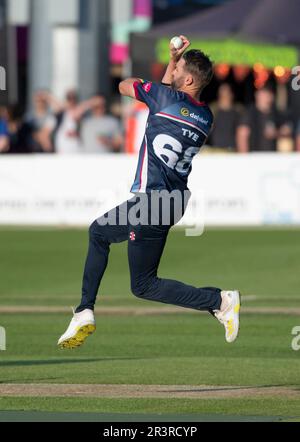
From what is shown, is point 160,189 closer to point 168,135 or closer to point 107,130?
point 168,135

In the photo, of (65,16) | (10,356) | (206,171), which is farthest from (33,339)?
(65,16)

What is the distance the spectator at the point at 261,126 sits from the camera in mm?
26281

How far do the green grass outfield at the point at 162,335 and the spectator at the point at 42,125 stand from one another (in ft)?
14.4

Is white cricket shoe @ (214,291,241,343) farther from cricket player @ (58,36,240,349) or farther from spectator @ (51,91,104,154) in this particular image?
spectator @ (51,91,104,154)

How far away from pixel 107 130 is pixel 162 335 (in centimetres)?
A: 1356

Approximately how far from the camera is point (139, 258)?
33.8 feet

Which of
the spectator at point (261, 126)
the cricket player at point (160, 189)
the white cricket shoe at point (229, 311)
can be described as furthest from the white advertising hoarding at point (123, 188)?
the cricket player at point (160, 189)

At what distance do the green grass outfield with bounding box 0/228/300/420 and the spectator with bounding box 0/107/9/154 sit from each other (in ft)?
14.4

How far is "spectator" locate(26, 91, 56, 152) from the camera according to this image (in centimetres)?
2714

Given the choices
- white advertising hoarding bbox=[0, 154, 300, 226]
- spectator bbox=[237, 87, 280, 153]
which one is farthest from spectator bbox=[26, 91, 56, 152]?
spectator bbox=[237, 87, 280, 153]

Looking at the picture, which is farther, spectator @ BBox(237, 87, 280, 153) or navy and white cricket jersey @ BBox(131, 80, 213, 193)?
spectator @ BBox(237, 87, 280, 153)

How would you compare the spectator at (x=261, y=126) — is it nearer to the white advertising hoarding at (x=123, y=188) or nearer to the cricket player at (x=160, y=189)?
the white advertising hoarding at (x=123, y=188)

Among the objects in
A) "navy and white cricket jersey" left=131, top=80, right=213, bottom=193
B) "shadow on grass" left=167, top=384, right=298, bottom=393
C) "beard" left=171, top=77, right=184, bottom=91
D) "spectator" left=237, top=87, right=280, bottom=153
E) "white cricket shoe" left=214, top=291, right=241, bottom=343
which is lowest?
"shadow on grass" left=167, top=384, right=298, bottom=393

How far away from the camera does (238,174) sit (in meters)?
24.9
